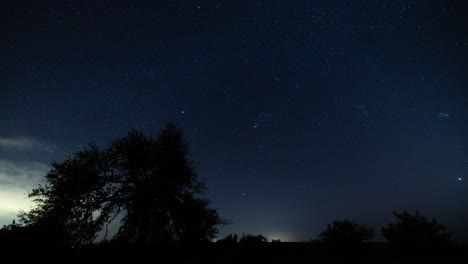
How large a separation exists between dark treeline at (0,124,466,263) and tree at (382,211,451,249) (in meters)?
0.03

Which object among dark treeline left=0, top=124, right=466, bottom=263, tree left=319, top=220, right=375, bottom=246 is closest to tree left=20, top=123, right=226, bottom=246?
dark treeline left=0, top=124, right=466, bottom=263

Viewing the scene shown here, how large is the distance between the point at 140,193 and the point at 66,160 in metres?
6.08

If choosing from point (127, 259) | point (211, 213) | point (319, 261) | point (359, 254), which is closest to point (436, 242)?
point (359, 254)

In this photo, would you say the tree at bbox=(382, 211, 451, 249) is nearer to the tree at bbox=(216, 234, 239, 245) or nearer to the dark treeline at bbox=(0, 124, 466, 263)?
the dark treeline at bbox=(0, 124, 466, 263)

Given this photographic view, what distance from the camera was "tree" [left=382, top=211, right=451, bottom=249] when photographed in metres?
10.2

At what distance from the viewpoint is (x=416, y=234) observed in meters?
10.5

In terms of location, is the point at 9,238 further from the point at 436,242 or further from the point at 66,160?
the point at 436,242

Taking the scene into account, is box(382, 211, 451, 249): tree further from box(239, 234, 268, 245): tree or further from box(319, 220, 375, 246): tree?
box(239, 234, 268, 245): tree

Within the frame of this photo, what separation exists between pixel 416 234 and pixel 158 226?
16441mm

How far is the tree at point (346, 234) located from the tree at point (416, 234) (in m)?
0.95

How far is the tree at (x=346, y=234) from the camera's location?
35.5 feet

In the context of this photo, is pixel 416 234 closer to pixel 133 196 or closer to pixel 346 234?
pixel 346 234

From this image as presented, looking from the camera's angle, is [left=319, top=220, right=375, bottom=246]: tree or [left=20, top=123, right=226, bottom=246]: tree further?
[left=20, top=123, right=226, bottom=246]: tree

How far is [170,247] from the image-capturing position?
1438 cm
